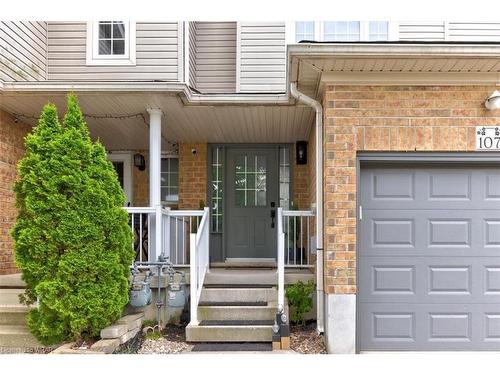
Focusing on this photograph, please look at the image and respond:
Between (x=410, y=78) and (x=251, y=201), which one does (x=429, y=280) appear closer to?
(x=410, y=78)

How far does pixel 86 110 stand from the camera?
6.69 m

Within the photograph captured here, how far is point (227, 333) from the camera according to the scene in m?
5.32

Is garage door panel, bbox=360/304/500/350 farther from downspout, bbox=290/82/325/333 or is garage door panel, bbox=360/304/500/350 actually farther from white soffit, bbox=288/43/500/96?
white soffit, bbox=288/43/500/96

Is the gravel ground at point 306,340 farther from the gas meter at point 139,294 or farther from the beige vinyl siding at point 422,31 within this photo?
the beige vinyl siding at point 422,31

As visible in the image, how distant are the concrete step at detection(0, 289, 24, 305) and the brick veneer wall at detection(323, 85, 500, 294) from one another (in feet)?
12.7

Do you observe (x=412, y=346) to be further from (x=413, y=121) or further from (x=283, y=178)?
(x=283, y=178)

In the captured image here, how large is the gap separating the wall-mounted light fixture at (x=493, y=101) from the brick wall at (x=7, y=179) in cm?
627

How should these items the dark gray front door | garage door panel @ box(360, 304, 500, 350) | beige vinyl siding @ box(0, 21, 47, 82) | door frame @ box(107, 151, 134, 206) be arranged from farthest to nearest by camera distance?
door frame @ box(107, 151, 134, 206) < the dark gray front door < beige vinyl siding @ box(0, 21, 47, 82) < garage door panel @ box(360, 304, 500, 350)

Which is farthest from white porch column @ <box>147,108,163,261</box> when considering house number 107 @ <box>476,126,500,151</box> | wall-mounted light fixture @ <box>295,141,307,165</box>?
house number 107 @ <box>476,126,500,151</box>

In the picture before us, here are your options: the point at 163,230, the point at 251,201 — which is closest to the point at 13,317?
the point at 163,230

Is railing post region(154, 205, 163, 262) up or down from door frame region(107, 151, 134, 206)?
down

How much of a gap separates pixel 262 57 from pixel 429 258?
4403 millimetres

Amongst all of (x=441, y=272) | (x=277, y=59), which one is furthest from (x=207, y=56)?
(x=441, y=272)

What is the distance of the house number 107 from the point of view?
5023mm
